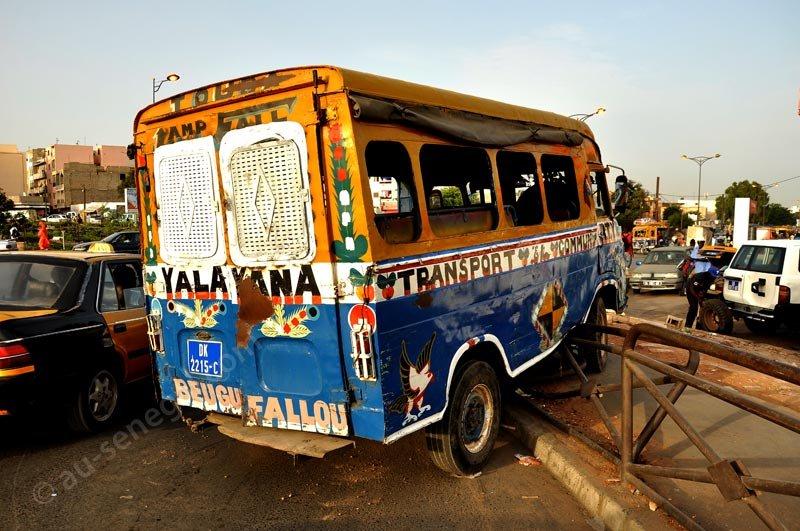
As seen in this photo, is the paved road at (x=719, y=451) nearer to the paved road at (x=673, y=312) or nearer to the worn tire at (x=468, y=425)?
the worn tire at (x=468, y=425)

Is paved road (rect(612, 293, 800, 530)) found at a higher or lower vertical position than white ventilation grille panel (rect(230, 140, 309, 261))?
lower

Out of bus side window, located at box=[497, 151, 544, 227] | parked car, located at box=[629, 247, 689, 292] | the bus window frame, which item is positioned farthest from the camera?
parked car, located at box=[629, 247, 689, 292]

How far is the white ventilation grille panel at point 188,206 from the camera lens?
4238 mm

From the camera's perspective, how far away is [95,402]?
5.50 meters

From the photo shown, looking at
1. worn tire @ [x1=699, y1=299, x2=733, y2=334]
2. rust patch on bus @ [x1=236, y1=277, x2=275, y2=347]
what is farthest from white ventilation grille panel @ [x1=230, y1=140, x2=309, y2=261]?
worn tire @ [x1=699, y1=299, x2=733, y2=334]

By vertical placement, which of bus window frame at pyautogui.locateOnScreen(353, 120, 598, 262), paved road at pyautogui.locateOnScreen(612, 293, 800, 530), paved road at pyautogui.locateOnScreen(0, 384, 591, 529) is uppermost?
bus window frame at pyautogui.locateOnScreen(353, 120, 598, 262)

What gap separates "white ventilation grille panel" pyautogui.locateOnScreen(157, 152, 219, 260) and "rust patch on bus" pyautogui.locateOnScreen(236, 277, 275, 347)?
15.8 inches

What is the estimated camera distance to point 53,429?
223 inches

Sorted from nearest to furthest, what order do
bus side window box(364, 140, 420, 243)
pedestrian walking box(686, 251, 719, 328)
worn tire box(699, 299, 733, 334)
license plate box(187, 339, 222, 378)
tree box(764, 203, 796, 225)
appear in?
bus side window box(364, 140, 420, 243)
license plate box(187, 339, 222, 378)
worn tire box(699, 299, 733, 334)
pedestrian walking box(686, 251, 719, 328)
tree box(764, 203, 796, 225)

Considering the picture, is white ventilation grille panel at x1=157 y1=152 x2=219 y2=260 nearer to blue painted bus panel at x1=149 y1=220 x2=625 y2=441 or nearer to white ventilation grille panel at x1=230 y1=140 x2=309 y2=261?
white ventilation grille panel at x1=230 y1=140 x2=309 y2=261

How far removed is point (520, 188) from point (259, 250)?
9.43 ft

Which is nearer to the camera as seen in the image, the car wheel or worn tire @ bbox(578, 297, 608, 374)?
the car wheel

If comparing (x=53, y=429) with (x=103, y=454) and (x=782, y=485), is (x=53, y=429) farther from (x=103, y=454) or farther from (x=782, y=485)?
(x=782, y=485)

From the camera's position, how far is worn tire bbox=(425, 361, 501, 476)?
4.32 metres
